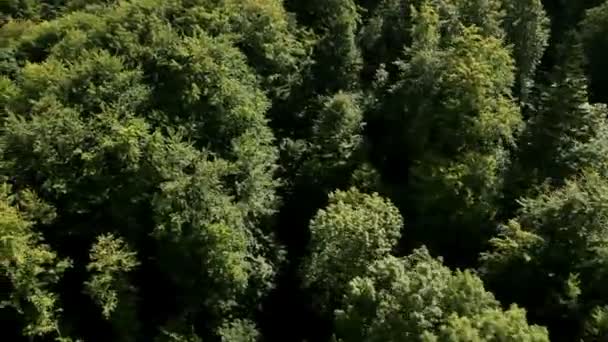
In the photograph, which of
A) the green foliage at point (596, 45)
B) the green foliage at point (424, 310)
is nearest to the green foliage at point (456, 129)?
the green foliage at point (424, 310)

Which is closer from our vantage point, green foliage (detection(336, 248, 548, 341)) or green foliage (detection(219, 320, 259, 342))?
green foliage (detection(336, 248, 548, 341))

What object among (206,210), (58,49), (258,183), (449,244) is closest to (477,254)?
(449,244)

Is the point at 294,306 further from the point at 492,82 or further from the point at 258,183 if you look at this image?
the point at 492,82

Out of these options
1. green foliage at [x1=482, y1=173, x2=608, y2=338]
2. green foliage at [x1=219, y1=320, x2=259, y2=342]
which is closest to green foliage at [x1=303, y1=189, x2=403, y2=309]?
green foliage at [x1=219, y1=320, x2=259, y2=342]

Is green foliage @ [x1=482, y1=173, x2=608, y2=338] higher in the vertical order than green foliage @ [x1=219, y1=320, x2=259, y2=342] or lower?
higher

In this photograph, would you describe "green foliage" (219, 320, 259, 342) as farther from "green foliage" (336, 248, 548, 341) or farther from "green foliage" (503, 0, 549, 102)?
"green foliage" (503, 0, 549, 102)

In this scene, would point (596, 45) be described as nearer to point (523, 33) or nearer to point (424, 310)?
point (523, 33)
